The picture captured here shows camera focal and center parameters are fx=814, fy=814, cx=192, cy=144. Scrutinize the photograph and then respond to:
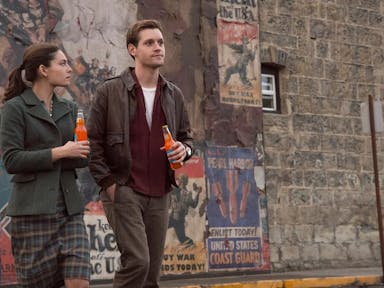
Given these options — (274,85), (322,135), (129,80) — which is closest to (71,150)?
(129,80)

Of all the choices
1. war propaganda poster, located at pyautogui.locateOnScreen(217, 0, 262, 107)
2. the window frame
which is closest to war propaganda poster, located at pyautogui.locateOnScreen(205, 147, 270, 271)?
war propaganda poster, located at pyautogui.locateOnScreen(217, 0, 262, 107)

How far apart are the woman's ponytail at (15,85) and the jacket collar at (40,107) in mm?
47

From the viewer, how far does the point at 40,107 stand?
472 centimetres

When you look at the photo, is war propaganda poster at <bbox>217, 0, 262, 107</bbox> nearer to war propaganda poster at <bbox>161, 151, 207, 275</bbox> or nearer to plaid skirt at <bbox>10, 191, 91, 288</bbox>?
war propaganda poster at <bbox>161, 151, 207, 275</bbox>

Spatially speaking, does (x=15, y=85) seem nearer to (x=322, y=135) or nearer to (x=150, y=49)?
(x=150, y=49)

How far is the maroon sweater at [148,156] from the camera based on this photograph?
16.9 ft

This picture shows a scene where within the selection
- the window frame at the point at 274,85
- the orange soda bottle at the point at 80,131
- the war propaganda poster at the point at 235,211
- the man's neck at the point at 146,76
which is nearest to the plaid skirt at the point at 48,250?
the orange soda bottle at the point at 80,131

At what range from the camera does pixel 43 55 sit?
→ 4852 mm

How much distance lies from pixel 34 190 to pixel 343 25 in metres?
10.0

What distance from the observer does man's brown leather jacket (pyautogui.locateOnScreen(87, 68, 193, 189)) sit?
512 cm

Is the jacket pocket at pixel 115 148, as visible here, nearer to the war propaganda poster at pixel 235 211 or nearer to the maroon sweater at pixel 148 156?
the maroon sweater at pixel 148 156

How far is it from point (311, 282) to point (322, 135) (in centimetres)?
354

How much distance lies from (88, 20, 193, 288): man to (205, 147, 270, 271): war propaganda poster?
21.2 feet

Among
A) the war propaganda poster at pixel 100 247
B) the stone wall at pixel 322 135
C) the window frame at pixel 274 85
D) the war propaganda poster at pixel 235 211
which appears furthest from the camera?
the window frame at pixel 274 85
